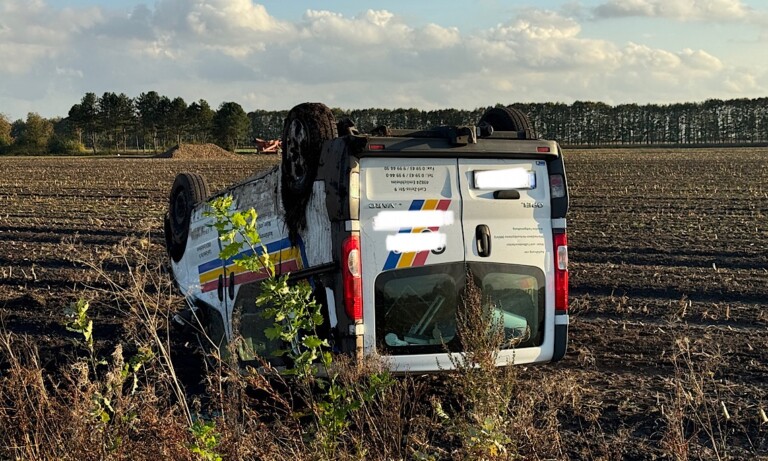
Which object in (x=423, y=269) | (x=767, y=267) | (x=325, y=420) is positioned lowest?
(x=767, y=267)

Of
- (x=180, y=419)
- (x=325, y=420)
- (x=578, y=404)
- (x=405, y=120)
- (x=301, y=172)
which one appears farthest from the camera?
(x=405, y=120)

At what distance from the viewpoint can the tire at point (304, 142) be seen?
209 inches

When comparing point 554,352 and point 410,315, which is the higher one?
point 410,315

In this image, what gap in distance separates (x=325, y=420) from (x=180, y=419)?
3.56 feet

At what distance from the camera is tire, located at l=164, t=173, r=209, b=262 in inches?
306

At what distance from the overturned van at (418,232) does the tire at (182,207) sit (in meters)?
2.10

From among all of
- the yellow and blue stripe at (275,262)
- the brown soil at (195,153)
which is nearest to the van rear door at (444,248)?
the yellow and blue stripe at (275,262)

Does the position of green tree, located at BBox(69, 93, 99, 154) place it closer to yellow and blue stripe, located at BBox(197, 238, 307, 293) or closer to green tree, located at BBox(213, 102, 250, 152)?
green tree, located at BBox(213, 102, 250, 152)

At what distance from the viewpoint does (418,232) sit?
5188mm

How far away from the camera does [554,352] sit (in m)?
5.71

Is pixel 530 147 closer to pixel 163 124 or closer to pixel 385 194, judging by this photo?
pixel 385 194

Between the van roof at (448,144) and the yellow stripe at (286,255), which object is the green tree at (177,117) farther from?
the van roof at (448,144)

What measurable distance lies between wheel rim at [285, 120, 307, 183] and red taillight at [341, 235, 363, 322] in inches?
27.8

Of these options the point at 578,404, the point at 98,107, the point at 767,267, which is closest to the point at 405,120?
the point at 98,107
